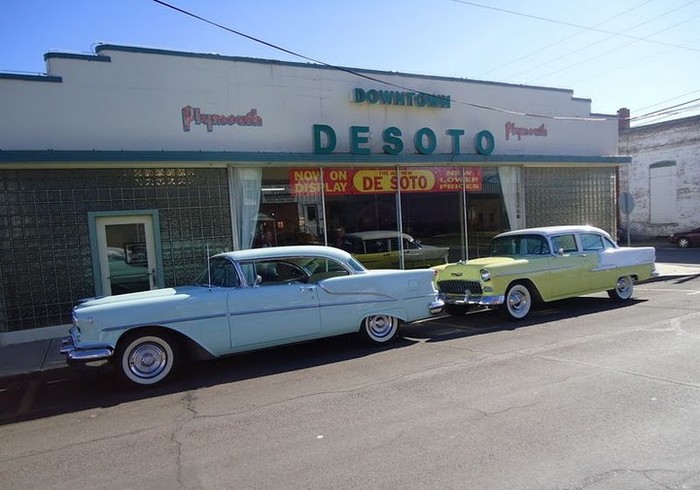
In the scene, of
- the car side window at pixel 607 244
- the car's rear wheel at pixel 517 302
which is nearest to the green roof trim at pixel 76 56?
the car's rear wheel at pixel 517 302

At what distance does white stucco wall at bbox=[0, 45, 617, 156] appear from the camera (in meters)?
9.44

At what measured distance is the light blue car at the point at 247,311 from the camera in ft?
20.1

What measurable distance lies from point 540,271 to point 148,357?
677 centimetres

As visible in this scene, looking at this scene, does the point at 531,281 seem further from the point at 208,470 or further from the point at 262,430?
the point at 208,470

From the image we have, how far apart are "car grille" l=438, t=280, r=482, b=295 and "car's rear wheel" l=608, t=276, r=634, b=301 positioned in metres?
3.41

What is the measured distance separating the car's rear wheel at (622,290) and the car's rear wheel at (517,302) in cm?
241

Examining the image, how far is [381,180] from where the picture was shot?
42.6 ft

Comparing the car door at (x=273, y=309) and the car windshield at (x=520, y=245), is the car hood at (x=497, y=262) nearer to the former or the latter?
the car windshield at (x=520, y=245)

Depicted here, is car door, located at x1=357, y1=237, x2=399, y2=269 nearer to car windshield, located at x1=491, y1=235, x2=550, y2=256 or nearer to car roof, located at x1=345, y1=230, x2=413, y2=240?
car roof, located at x1=345, y1=230, x2=413, y2=240

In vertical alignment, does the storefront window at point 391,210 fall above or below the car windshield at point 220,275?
above

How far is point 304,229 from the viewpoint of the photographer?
12117 millimetres

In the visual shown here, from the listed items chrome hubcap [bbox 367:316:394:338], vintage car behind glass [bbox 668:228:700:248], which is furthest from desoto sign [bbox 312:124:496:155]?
vintage car behind glass [bbox 668:228:700:248]

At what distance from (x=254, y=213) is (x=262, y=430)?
736cm

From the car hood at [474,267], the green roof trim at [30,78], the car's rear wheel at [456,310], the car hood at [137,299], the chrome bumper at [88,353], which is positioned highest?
the green roof trim at [30,78]
